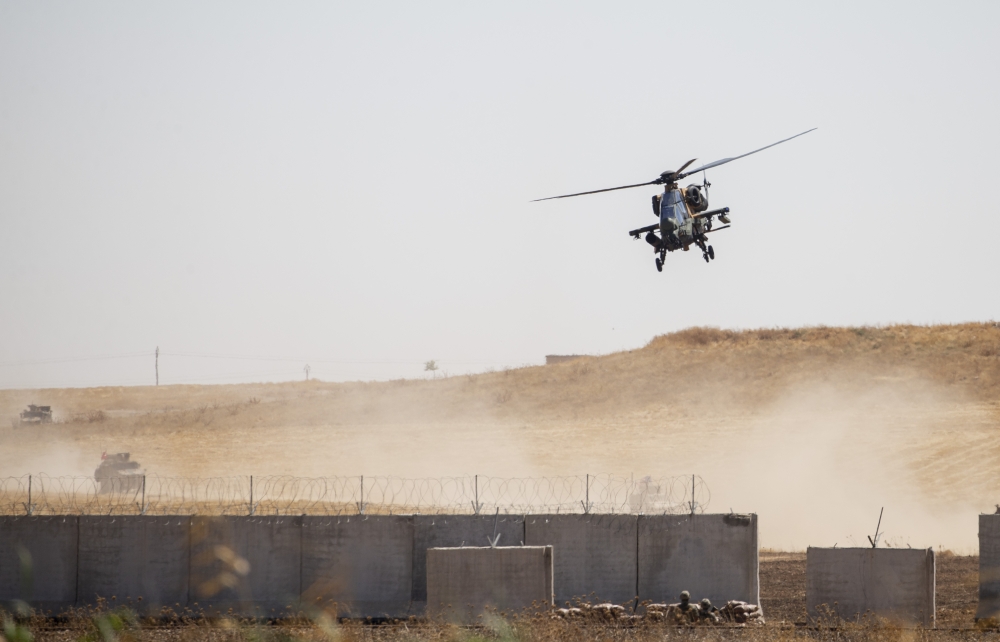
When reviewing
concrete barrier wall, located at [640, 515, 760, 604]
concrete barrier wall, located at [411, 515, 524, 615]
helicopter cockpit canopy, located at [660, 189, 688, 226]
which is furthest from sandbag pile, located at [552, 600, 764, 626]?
helicopter cockpit canopy, located at [660, 189, 688, 226]

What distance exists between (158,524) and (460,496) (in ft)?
85.8

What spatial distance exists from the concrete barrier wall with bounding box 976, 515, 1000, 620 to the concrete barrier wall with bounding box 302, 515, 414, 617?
951 cm

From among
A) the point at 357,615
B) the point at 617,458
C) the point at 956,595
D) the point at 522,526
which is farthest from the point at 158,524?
the point at 617,458

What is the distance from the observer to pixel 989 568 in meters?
18.5

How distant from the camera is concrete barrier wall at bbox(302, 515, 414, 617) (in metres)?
19.0

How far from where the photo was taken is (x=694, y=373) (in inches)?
2736

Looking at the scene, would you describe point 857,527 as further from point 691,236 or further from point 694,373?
point 694,373

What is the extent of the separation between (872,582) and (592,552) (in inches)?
182

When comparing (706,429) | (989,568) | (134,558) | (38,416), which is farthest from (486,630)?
(38,416)

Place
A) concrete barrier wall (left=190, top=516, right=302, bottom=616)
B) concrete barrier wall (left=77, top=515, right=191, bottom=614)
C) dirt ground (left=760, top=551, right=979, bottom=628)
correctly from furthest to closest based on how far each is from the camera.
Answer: concrete barrier wall (left=77, top=515, right=191, bottom=614)
concrete barrier wall (left=190, top=516, right=302, bottom=616)
dirt ground (left=760, top=551, right=979, bottom=628)

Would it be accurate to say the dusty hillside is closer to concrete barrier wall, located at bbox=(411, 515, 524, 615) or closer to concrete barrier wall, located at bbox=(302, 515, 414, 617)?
concrete barrier wall, located at bbox=(411, 515, 524, 615)

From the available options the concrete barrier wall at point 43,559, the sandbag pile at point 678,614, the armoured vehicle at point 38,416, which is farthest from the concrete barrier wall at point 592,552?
the armoured vehicle at point 38,416

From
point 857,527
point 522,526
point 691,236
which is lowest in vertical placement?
point 857,527

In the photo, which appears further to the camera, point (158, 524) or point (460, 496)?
point (460, 496)
